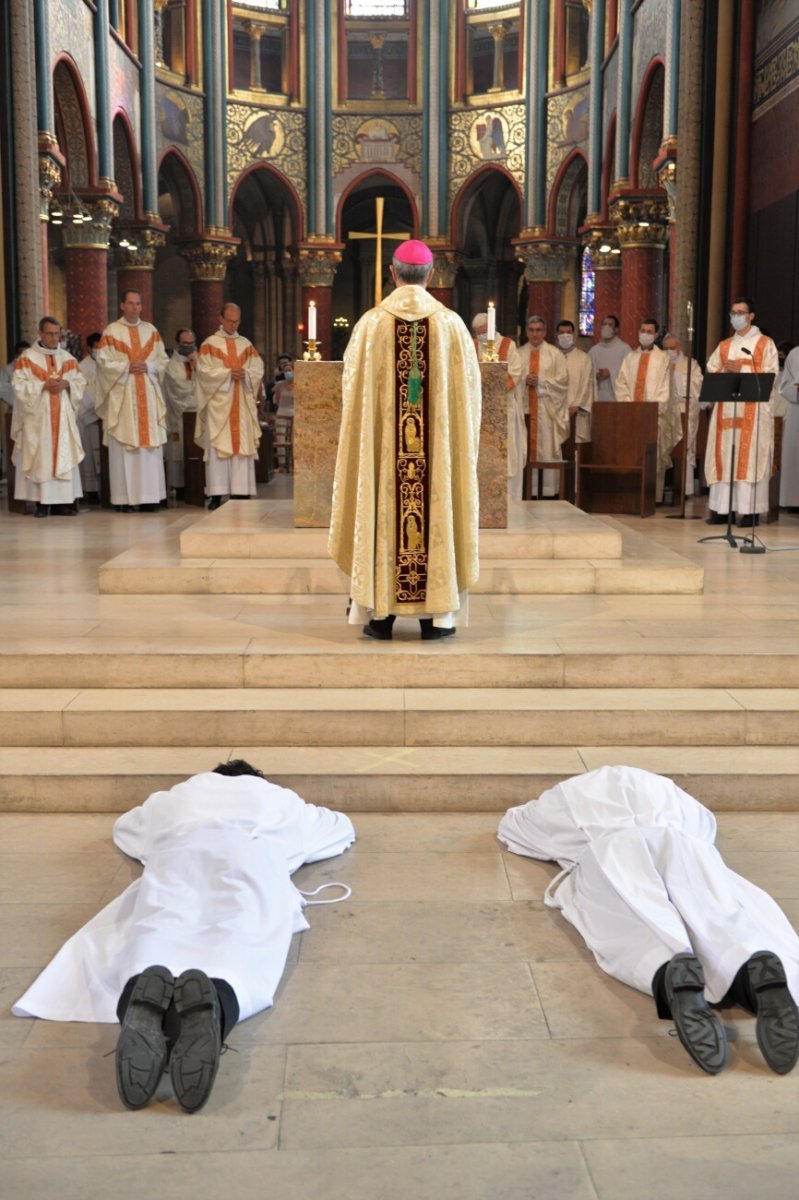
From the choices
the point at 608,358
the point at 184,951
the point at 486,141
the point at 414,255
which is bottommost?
the point at 184,951

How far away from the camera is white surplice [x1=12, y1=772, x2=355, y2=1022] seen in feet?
10.4

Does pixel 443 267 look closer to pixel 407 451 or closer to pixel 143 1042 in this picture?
pixel 407 451

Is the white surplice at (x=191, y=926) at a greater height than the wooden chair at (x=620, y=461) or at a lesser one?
lesser

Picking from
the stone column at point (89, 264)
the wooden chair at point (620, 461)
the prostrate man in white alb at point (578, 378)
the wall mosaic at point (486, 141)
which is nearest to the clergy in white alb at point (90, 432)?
the prostrate man in white alb at point (578, 378)

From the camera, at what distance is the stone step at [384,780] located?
491cm

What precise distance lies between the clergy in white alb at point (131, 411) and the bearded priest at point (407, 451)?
684 centimetres

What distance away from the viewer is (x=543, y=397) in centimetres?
1356

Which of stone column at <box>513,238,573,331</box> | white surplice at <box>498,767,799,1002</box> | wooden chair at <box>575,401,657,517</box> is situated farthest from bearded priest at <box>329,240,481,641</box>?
stone column at <box>513,238,573,331</box>

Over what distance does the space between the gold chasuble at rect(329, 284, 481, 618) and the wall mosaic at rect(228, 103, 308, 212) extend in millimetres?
22020

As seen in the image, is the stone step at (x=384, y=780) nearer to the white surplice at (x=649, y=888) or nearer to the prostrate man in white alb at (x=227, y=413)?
the white surplice at (x=649, y=888)

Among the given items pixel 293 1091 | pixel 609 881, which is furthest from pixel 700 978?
pixel 293 1091

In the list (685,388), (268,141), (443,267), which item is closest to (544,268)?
(443,267)

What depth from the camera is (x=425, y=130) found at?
27.2 meters

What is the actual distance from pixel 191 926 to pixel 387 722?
7.07ft
